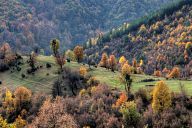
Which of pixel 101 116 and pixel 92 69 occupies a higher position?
pixel 92 69

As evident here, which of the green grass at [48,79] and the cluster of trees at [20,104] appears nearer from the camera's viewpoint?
the cluster of trees at [20,104]

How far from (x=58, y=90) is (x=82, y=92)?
41.2 ft

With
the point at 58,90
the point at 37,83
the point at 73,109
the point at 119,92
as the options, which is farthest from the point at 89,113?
the point at 37,83

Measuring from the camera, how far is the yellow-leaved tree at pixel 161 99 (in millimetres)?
125975

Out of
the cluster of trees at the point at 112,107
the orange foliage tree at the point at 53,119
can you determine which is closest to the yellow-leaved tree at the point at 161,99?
the cluster of trees at the point at 112,107

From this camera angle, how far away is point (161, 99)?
126 metres

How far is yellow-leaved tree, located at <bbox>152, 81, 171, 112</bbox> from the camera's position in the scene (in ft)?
413

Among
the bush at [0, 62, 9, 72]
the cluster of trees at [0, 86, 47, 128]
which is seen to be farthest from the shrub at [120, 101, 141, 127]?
the bush at [0, 62, 9, 72]

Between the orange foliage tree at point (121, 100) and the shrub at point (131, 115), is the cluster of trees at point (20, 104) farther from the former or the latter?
the shrub at point (131, 115)

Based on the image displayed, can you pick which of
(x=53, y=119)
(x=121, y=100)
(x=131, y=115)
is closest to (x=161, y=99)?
(x=121, y=100)

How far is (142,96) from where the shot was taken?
464ft

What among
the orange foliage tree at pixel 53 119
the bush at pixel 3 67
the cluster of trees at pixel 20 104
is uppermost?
the bush at pixel 3 67

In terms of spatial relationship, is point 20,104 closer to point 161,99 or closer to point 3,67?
point 3,67

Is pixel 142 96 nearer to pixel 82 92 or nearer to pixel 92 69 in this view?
pixel 82 92
